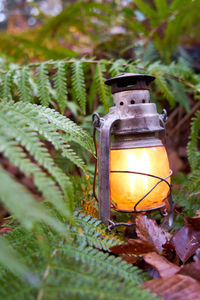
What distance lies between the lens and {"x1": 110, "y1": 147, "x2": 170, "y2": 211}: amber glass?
113 cm

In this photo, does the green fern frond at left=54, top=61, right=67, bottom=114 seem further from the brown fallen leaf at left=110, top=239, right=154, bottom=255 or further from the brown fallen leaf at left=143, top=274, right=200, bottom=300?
the brown fallen leaf at left=143, top=274, right=200, bottom=300

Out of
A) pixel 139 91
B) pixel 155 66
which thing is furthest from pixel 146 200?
pixel 155 66

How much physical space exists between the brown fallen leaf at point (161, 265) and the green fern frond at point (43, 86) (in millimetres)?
899

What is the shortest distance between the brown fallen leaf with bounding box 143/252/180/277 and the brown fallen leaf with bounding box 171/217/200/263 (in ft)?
0.42

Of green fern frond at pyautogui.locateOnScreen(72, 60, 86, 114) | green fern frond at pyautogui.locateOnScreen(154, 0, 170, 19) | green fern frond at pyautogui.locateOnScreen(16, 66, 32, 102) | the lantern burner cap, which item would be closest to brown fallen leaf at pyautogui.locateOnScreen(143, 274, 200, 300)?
the lantern burner cap

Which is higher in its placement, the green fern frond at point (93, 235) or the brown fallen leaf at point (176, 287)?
the green fern frond at point (93, 235)

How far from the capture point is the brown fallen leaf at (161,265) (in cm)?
78

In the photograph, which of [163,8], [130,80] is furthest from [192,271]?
[163,8]

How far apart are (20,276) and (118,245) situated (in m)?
0.38

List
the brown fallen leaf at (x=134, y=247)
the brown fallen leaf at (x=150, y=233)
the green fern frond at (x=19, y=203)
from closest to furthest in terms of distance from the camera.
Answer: the green fern frond at (x=19, y=203) < the brown fallen leaf at (x=134, y=247) < the brown fallen leaf at (x=150, y=233)

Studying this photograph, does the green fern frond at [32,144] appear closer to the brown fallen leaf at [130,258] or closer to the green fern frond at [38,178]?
the green fern frond at [38,178]

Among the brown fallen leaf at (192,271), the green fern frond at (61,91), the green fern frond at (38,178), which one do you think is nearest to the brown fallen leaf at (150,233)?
the brown fallen leaf at (192,271)

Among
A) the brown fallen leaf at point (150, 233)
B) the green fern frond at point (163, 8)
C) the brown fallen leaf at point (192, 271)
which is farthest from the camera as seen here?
the green fern frond at point (163, 8)

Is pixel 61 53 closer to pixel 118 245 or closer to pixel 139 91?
pixel 139 91
